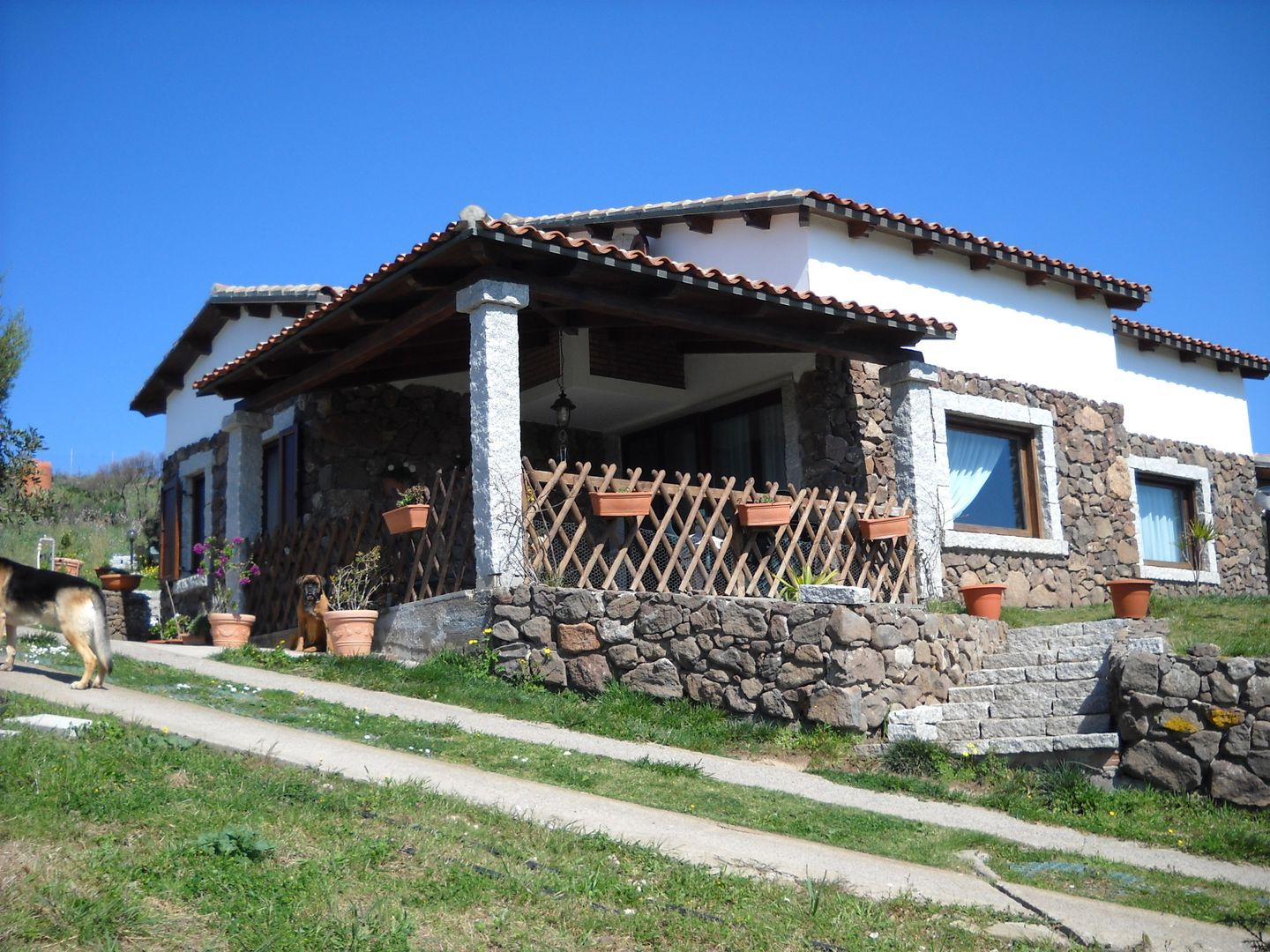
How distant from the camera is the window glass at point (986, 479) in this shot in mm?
13109

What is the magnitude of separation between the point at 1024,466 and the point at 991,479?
0.58m

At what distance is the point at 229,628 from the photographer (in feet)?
39.4

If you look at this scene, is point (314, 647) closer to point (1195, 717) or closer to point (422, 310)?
point (422, 310)

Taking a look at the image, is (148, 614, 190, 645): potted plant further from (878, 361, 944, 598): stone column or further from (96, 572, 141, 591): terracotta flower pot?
(878, 361, 944, 598): stone column

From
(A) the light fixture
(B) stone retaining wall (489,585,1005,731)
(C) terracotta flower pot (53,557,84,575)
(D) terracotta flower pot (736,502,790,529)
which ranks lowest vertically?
(B) stone retaining wall (489,585,1005,731)

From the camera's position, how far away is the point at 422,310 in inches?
401

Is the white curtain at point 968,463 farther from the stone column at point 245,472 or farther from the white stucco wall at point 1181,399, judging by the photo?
the stone column at point 245,472

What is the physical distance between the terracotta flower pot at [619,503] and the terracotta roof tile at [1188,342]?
27.1 ft

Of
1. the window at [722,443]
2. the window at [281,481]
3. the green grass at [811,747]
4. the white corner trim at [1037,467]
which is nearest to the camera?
the green grass at [811,747]

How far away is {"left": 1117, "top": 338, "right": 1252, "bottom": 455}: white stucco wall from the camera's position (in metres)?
15.6

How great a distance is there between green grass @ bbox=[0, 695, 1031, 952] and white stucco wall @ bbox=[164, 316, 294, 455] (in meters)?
11.0

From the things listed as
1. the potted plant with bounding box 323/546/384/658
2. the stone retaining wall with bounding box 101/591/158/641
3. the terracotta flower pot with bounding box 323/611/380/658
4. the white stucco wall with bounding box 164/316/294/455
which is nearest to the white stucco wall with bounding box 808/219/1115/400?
the potted plant with bounding box 323/546/384/658

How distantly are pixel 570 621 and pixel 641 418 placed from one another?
5346 millimetres

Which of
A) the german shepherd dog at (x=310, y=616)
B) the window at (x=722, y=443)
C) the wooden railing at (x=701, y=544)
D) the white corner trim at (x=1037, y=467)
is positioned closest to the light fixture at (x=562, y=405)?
the window at (x=722, y=443)
